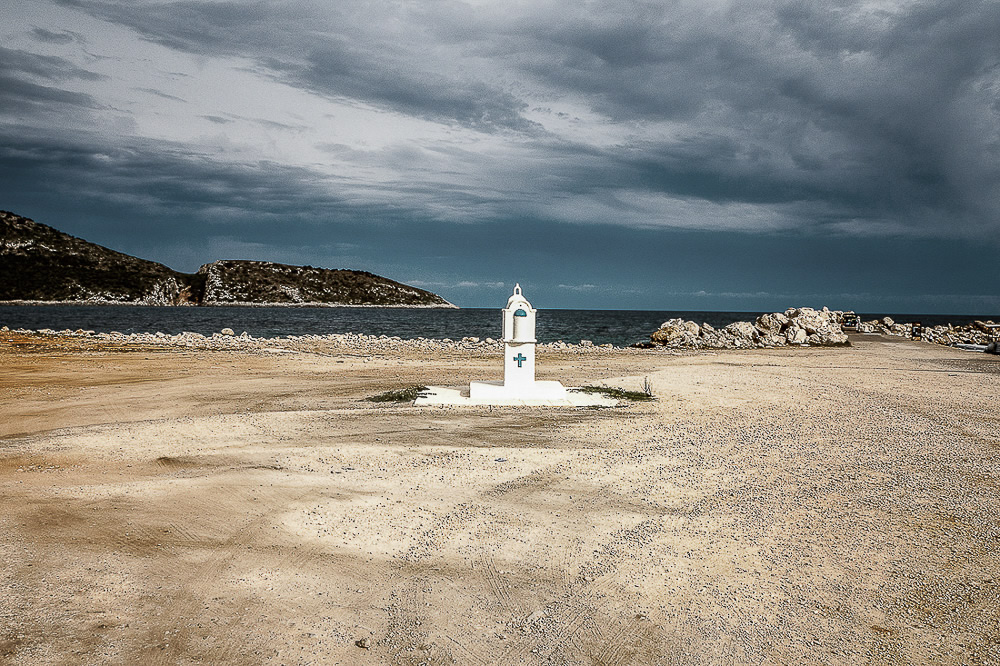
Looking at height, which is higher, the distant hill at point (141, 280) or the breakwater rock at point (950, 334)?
the distant hill at point (141, 280)

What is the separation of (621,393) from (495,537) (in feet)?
33.0

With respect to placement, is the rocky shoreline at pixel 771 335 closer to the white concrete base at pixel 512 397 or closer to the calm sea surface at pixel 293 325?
the calm sea surface at pixel 293 325

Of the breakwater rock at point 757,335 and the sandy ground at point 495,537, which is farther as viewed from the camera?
the breakwater rock at point 757,335

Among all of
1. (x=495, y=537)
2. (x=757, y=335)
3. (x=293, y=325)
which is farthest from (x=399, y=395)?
(x=293, y=325)

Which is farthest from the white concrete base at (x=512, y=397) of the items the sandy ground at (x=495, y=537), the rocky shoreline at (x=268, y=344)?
the rocky shoreline at (x=268, y=344)

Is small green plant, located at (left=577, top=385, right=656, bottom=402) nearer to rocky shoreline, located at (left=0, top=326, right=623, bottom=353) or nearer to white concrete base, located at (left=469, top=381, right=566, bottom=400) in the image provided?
white concrete base, located at (left=469, top=381, right=566, bottom=400)

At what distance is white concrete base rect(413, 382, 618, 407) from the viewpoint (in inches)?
549

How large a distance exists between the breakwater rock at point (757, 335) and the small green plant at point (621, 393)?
969 inches

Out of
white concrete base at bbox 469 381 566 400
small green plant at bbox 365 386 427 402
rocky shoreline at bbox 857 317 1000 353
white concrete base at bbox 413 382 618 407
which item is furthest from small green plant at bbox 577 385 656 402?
rocky shoreline at bbox 857 317 1000 353

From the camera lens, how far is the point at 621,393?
15.9 metres

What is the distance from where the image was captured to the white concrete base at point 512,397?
13953 millimetres

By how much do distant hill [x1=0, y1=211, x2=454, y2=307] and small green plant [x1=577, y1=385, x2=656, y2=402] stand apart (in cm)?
15212

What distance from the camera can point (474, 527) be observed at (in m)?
6.54

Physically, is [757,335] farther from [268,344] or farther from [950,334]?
[268,344]
